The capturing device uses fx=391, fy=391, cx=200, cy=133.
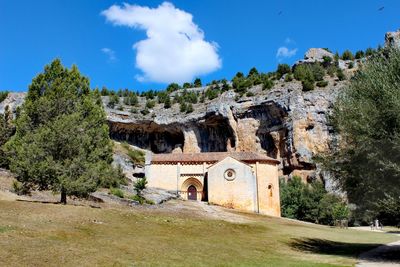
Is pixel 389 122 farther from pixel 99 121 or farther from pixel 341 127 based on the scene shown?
pixel 99 121

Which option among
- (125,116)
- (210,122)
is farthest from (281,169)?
(125,116)

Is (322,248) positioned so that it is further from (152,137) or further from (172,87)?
(172,87)

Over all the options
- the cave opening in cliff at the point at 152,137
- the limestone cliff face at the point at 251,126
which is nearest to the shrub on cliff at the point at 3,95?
the limestone cliff face at the point at 251,126

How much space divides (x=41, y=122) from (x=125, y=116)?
47281mm

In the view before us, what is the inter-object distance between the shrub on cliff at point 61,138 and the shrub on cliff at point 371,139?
16559mm

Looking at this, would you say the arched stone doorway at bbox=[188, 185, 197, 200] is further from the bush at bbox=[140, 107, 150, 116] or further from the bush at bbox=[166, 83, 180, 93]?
the bush at bbox=[166, 83, 180, 93]

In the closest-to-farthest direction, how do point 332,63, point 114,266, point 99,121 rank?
point 114,266
point 99,121
point 332,63

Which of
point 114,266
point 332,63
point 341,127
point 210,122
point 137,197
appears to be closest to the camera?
point 114,266

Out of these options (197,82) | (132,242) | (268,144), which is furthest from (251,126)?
(132,242)

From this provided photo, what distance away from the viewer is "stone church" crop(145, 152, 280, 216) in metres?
54.6

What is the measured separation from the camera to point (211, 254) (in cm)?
1739

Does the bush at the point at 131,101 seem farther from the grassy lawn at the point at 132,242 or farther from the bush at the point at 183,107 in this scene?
the grassy lawn at the point at 132,242

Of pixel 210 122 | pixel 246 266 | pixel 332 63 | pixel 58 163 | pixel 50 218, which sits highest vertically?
pixel 332 63

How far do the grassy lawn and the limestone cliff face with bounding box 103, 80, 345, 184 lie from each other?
39.5m
